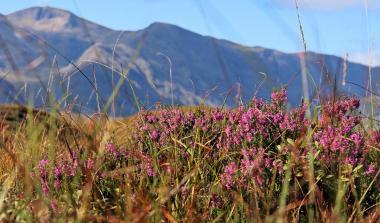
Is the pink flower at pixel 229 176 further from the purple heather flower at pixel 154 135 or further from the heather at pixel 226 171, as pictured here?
the purple heather flower at pixel 154 135

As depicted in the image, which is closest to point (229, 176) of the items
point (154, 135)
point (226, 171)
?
point (226, 171)

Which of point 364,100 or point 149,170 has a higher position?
point 364,100

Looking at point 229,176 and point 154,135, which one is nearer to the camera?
point 229,176

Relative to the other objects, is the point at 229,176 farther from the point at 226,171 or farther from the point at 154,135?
the point at 154,135

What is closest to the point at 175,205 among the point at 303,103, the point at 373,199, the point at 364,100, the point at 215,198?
the point at 215,198

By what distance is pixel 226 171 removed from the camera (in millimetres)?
3822

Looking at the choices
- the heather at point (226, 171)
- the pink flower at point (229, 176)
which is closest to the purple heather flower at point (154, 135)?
the heather at point (226, 171)

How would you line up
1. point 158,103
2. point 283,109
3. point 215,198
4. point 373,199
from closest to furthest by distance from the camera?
1. point 215,198
2. point 373,199
3. point 283,109
4. point 158,103

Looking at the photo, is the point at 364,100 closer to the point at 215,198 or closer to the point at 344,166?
the point at 344,166

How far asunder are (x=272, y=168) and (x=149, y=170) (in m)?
0.82

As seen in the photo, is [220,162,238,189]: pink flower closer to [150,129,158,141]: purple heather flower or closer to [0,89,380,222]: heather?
[0,89,380,222]: heather

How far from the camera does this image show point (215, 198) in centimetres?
371

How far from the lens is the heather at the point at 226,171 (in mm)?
3504

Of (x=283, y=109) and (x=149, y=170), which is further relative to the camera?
(x=283, y=109)
